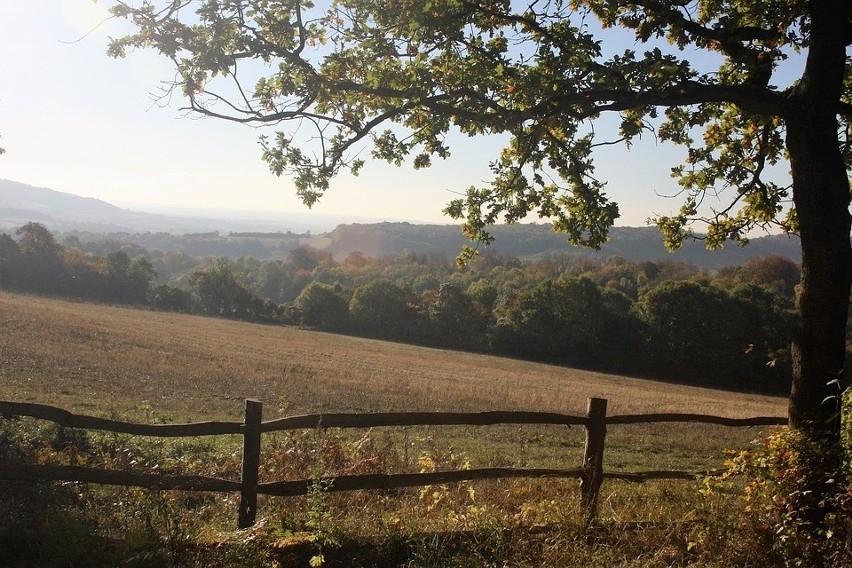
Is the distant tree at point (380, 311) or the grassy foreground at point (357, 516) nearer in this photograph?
the grassy foreground at point (357, 516)

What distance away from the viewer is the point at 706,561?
5.29 meters

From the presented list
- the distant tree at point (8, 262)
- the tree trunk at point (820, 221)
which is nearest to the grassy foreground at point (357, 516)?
the tree trunk at point (820, 221)

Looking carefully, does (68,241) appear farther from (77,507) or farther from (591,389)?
(77,507)

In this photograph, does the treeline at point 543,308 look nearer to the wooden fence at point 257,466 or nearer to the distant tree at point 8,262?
the distant tree at point 8,262

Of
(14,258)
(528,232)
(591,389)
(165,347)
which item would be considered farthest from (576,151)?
(528,232)

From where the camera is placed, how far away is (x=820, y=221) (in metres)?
6.23

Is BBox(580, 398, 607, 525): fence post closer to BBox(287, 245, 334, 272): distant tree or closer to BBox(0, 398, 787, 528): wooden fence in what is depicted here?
BBox(0, 398, 787, 528): wooden fence

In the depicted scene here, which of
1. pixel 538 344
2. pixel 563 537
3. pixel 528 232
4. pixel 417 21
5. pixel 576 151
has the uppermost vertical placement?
pixel 528 232

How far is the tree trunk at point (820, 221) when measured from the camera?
6180 millimetres

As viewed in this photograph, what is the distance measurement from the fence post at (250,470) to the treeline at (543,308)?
5213 cm

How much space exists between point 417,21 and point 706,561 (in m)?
6.15

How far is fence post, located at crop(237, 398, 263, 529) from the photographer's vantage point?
223 inches

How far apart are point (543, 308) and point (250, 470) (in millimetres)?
64581

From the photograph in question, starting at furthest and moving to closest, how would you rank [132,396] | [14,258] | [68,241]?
[68,241] < [14,258] < [132,396]
